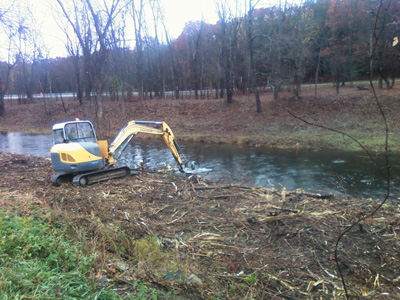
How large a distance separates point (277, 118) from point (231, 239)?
68.9ft

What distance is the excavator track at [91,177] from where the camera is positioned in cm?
1060

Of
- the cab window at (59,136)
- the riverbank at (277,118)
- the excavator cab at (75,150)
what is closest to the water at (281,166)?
the riverbank at (277,118)

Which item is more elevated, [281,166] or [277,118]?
[277,118]

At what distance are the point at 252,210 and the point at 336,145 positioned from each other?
14.1m

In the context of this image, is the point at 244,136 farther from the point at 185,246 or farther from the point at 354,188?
the point at 185,246

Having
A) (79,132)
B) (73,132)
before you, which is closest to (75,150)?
(73,132)

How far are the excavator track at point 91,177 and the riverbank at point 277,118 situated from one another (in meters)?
9.73

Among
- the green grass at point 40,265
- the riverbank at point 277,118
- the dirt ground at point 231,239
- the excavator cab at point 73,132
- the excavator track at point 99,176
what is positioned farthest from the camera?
the riverbank at point 277,118

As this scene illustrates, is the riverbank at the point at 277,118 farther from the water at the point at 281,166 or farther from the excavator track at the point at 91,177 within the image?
the excavator track at the point at 91,177

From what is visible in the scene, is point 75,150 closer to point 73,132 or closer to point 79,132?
point 73,132

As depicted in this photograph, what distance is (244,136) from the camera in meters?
24.5

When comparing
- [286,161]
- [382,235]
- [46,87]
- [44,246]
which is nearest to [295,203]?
[382,235]

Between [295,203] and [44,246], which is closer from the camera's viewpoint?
[44,246]

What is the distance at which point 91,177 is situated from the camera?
36.1 ft
